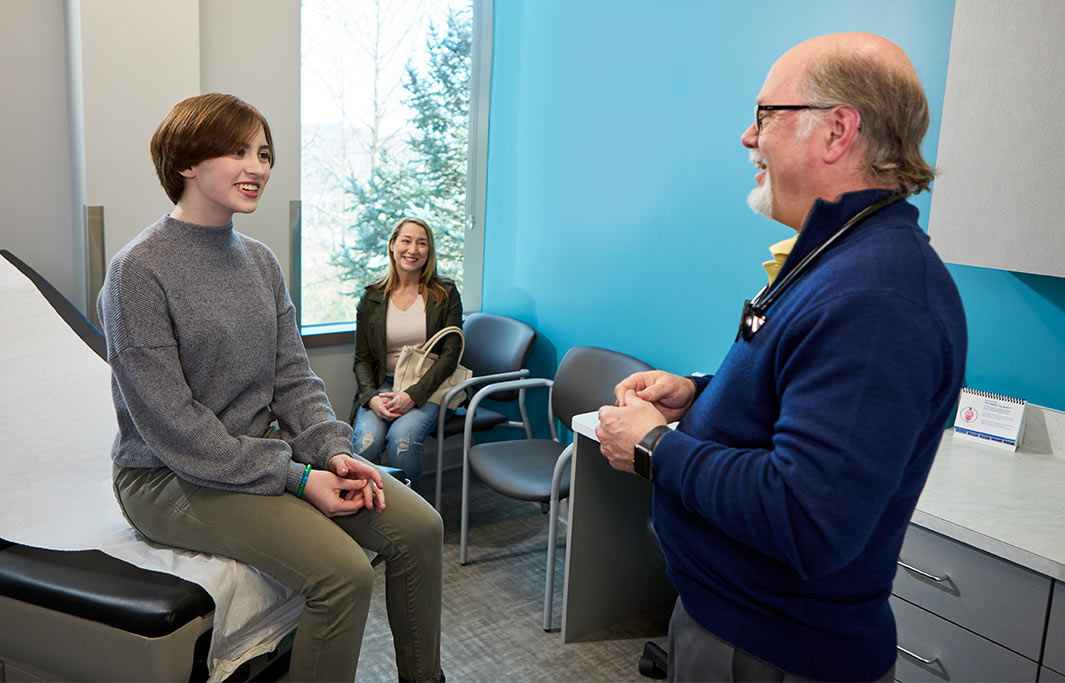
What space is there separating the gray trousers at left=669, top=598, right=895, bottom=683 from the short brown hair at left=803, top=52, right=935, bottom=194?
66 centimetres

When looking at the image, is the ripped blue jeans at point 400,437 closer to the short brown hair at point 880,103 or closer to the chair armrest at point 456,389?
the chair armrest at point 456,389

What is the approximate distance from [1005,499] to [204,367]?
1731 millimetres

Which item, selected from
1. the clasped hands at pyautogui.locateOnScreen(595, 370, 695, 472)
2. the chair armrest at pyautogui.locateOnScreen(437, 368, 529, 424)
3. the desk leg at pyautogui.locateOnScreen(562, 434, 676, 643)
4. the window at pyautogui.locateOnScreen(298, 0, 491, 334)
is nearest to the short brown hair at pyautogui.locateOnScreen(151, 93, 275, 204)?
the clasped hands at pyautogui.locateOnScreen(595, 370, 695, 472)

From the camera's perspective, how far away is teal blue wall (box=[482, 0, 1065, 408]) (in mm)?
2137

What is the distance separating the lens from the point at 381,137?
360cm

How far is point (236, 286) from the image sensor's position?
1803 millimetres

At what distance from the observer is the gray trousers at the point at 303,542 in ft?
5.37

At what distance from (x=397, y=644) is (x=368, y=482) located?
0.41 metres

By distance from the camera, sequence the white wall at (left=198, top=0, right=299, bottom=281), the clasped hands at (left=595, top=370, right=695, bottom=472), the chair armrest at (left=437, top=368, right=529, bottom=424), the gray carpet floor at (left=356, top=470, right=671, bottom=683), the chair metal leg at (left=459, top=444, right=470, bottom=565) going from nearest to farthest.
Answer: the clasped hands at (left=595, top=370, right=695, bottom=472) → the gray carpet floor at (left=356, top=470, right=671, bottom=683) → the chair metal leg at (left=459, top=444, right=470, bottom=565) → the white wall at (left=198, top=0, right=299, bottom=281) → the chair armrest at (left=437, top=368, right=529, bottom=424)

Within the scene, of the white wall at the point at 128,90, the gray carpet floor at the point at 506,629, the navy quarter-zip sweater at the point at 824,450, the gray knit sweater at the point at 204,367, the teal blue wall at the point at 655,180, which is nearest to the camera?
the navy quarter-zip sweater at the point at 824,450

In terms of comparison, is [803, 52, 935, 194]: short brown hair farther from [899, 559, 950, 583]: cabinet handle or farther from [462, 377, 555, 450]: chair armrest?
[462, 377, 555, 450]: chair armrest

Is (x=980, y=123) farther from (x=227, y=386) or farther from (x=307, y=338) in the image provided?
(x=307, y=338)

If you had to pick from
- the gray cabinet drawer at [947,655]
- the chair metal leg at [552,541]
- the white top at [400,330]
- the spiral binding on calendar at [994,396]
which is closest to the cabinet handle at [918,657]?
the gray cabinet drawer at [947,655]

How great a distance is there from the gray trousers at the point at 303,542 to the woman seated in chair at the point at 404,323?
128 cm
